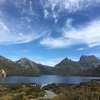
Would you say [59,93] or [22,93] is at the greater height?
[22,93]

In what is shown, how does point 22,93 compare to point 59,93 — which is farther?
point 59,93

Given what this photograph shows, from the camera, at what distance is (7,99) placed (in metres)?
27.8

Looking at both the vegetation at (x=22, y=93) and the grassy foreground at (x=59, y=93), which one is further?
the vegetation at (x=22, y=93)

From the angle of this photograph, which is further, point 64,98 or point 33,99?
point 33,99

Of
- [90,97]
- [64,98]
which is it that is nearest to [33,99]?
[64,98]

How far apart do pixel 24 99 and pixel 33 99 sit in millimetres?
3723

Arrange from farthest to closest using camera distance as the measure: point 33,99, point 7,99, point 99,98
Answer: point 33,99
point 7,99
point 99,98

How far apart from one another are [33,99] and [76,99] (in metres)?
17.1

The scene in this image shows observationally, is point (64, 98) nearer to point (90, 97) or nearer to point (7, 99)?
point (90, 97)

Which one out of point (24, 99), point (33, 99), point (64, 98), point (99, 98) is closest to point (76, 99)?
point (64, 98)

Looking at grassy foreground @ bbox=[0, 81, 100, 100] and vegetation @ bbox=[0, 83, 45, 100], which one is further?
vegetation @ bbox=[0, 83, 45, 100]

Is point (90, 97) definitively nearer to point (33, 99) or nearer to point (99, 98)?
point (99, 98)

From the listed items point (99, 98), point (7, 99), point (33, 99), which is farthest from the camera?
point (33, 99)

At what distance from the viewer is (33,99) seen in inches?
1268
